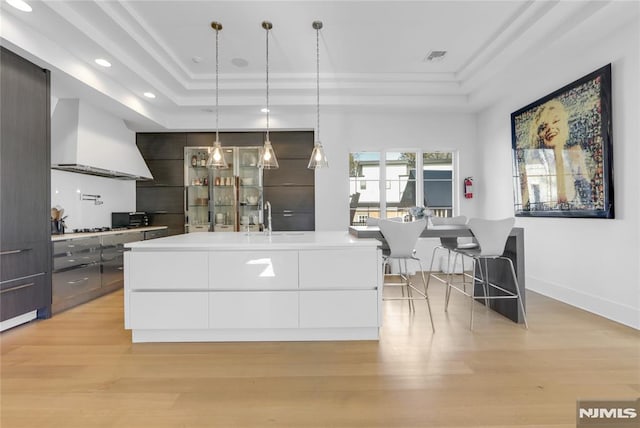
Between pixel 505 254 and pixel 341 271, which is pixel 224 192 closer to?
pixel 341 271

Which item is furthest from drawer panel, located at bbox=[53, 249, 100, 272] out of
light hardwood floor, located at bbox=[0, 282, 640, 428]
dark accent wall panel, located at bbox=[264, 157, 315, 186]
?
dark accent wall panel, located at bbox=[264, 157, 315, 186]

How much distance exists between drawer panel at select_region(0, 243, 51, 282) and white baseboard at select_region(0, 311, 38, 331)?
1.40 ft

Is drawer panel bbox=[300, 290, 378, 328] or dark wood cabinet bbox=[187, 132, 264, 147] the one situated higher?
dark wood cabinet bbox=[187, 132, 264, 147]

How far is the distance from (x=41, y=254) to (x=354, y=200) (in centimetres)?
429

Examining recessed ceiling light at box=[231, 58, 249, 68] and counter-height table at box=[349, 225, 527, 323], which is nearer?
counter-height table at box=[349, 225, 527, 323]

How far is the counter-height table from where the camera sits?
2953 mm

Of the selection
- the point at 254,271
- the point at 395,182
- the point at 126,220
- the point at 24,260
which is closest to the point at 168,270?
the point at 254,271

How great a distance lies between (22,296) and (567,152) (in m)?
5.80

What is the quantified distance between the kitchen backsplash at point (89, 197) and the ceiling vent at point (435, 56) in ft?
16.7

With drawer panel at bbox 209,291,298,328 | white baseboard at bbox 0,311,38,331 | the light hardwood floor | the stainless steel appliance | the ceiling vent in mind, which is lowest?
the light hardwood floor

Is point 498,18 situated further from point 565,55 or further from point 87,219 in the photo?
point 87,219

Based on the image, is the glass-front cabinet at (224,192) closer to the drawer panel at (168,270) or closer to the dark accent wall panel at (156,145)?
the dark accent wall panel at (156,145)

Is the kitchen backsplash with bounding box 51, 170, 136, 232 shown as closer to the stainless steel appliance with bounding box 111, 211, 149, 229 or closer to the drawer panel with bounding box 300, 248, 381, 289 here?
the stainless steel appliance with bounding box 111, 211, 149, 229

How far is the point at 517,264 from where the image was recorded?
309 cm
